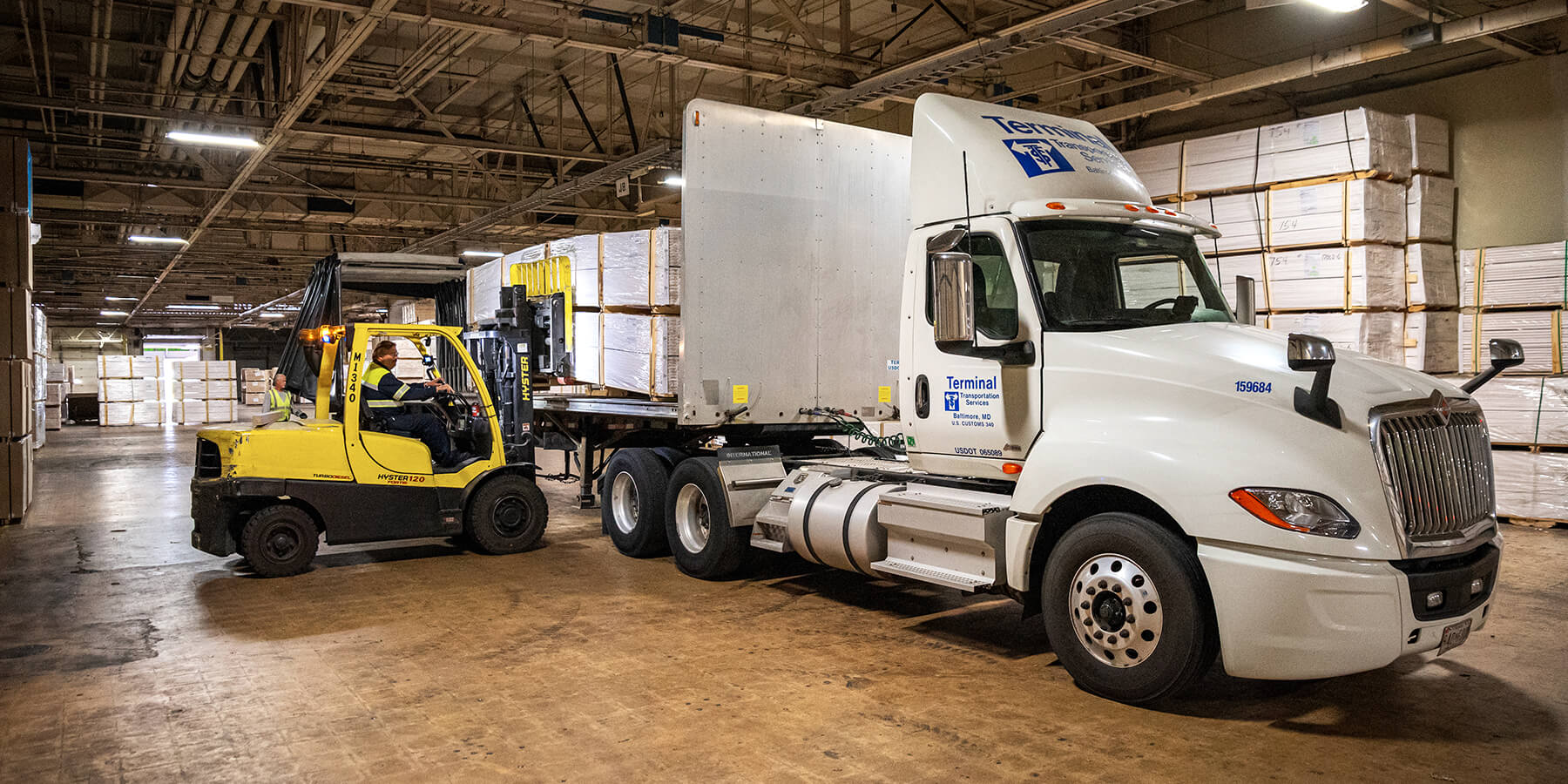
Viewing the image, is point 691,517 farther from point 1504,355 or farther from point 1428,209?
point 1428,209

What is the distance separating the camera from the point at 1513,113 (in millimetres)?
12227

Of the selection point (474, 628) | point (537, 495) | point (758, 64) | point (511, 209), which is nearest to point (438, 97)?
point (511, 209)

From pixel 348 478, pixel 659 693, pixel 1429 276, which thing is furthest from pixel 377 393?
pixel 1429 276

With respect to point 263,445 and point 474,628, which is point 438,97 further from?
point 474,628

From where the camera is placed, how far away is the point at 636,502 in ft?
31.7

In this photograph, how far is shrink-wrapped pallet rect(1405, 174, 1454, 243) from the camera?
39.4 feet

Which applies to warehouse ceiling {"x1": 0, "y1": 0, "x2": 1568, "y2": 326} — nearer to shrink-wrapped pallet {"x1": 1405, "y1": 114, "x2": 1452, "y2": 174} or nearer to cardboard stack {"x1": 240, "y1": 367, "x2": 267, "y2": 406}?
shrink-wrapped pallet {"x1": 1405, "y1": 114, "x2": 1452, "y2": 174}

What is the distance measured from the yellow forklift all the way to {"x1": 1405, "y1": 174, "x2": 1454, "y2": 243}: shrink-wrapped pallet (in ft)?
33.2

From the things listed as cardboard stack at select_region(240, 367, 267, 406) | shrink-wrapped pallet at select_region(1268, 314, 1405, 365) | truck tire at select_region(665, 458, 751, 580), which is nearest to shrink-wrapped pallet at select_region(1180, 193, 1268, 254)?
shrink-wrapped pallet at select_region(1268, 314, 1405, 365)

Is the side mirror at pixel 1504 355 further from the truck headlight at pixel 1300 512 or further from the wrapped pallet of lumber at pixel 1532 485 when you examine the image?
the wrapped pallet of lumber at pixel 1532 485

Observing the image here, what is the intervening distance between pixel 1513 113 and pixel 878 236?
8588 millimetres

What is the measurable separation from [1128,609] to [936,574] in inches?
54.3

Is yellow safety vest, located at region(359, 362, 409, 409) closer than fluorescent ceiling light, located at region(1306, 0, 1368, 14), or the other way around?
yellow safety vest, located at region(359, 362, 409, 409)

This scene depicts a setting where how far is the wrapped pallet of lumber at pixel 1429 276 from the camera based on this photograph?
1191 centimetres
